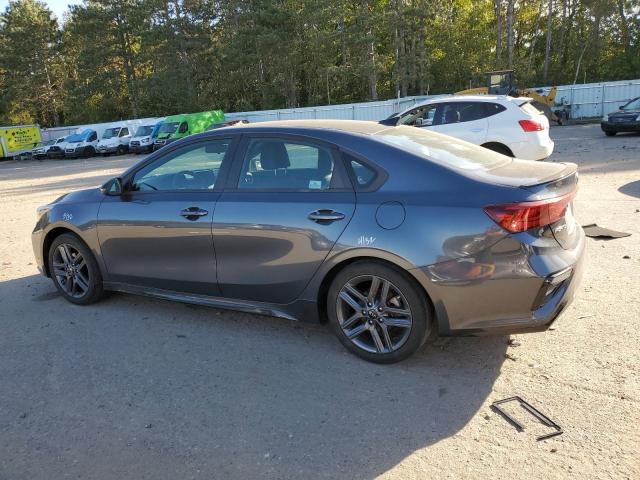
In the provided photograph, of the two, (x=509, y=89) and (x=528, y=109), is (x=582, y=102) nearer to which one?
(x=509, y=89)

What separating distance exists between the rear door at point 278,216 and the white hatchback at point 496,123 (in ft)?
18.8

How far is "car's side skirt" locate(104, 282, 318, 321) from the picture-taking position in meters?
3.95

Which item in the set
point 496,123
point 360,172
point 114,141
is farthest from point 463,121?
point 114,141

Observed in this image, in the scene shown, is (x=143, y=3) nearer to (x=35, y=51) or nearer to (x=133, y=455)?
(x=35, y=51)

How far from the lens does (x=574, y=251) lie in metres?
3.51

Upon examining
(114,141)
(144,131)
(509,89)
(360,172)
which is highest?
(360,172)

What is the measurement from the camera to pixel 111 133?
3309 centimetres

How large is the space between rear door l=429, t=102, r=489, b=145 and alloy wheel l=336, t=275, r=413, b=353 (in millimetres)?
7232

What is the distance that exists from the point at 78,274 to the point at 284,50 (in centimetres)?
4327

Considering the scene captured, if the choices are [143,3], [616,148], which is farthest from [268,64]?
[616,148]

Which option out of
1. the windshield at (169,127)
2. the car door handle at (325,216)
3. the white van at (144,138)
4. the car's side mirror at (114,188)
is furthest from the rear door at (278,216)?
the windshield at (169,127)

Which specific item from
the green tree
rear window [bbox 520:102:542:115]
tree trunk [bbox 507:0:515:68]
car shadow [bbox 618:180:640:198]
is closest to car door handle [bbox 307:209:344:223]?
car shadow [bbox 618:180:640:198]

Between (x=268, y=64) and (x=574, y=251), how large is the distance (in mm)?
47549

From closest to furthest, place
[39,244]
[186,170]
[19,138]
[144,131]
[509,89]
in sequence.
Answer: [186,170]
[39,244]
[509,89]
[144,131]
[19,138]
